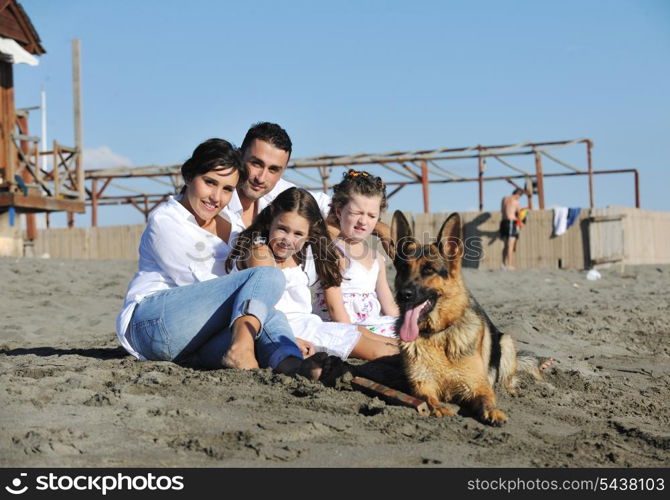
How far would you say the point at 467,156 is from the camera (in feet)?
78.1

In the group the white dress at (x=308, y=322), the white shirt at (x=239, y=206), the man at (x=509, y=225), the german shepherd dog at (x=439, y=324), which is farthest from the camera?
the man at (x=509, y=225)

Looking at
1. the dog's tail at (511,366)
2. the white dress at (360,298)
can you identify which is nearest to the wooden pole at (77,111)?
the white dress at (360,298)

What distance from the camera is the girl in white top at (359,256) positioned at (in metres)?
6.29

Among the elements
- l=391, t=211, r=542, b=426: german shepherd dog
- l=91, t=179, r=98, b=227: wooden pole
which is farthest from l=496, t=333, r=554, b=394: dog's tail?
l=91, t=179, r=98, b=227: wooden pole

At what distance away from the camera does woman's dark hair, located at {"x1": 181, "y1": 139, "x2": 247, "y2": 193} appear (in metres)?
5.39

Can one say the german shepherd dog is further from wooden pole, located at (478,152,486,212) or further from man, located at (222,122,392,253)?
wooden pole, located at (478,152,486,212)

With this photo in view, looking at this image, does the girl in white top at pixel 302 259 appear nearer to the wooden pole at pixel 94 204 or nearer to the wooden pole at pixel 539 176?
the wooden pole at pixel 539 176

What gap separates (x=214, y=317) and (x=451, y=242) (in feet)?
5.78

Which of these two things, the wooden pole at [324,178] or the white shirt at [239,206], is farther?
the wooden pole at [324,178]

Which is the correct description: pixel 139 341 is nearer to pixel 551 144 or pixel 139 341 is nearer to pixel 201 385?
pixel 201 385

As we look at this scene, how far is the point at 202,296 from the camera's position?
17.1 ft

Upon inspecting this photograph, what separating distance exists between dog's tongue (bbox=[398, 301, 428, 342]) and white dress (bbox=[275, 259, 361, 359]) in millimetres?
963
